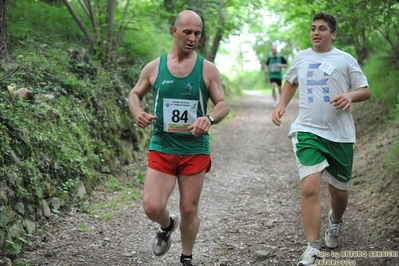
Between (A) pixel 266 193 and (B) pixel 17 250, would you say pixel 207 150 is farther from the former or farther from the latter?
(A) pixel 266 193

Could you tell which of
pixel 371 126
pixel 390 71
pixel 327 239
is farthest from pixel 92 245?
pixel 390 71

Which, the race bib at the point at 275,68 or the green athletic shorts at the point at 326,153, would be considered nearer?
the green athletic shorts at the point at 326,153

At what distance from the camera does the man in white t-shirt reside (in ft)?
15.0

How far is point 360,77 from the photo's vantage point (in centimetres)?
479

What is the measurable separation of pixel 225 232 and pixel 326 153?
1888 millimetres

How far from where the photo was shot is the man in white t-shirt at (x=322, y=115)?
4570mm

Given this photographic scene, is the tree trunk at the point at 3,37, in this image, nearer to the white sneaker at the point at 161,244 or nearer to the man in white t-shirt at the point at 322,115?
the white sneaker at the point at 161,244

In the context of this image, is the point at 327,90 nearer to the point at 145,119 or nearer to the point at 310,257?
the point at 310,257

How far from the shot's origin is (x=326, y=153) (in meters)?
4.73

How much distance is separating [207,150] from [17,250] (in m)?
1.87

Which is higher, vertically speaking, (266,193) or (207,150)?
(207,150)

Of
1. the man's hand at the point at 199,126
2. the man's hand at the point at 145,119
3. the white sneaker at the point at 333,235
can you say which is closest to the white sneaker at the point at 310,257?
the white sneaker at the point at 333,235

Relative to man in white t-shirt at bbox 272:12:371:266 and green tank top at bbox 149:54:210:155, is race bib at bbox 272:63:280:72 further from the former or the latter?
green tank top at bbox 149:54:210:155

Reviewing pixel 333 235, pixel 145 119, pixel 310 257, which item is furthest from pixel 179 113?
pixel 333 235
